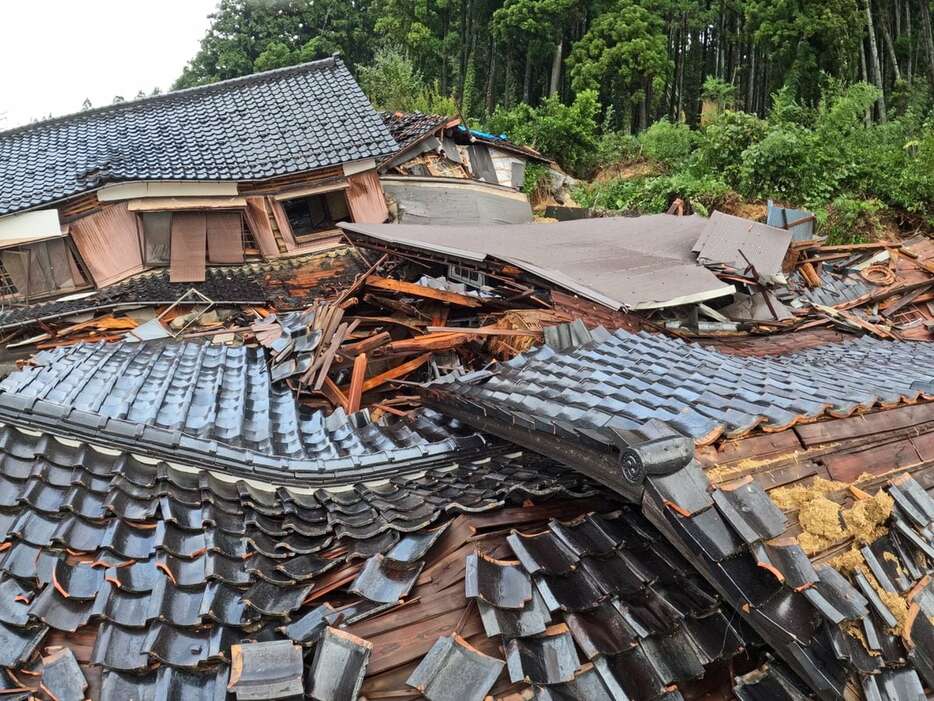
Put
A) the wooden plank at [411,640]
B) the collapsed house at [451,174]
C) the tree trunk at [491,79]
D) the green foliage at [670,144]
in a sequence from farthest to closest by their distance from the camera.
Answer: the tree trunk at [491,79]
the green foliage at [670,144]
the collapsed house at [451,174]
the wooden plank at [411,640]

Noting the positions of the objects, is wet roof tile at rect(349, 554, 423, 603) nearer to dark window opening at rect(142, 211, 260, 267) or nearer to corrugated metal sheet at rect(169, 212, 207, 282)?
corrugated metal sheet at rect(169, 212, 207, 282)

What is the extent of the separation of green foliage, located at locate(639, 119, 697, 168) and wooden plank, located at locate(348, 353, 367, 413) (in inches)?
664

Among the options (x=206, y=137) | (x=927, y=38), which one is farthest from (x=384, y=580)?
(x=927, y=38)

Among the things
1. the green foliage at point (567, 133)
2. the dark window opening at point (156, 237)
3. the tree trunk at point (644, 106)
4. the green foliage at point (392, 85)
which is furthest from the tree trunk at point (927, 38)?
the dark window opening at point (156, 237)

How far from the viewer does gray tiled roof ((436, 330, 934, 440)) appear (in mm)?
4016

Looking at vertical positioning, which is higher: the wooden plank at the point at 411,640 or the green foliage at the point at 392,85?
the green foliage at the point at 392,85

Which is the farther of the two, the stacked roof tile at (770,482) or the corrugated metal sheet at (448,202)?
the corrugated metal sheet at (448,202)

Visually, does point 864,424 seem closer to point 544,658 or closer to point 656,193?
point 544,658

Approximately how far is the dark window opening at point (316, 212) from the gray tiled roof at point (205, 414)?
451 inches

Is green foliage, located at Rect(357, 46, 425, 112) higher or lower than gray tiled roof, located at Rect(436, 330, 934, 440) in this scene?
higher

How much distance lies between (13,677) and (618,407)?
11.7 feet

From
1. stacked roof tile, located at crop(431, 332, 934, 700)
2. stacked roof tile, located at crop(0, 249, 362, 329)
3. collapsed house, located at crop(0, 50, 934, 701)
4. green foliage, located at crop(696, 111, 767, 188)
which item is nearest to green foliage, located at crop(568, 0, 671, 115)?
green foliage, located at crop(696, 111, 767, 188)

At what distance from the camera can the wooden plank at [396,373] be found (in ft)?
27.6

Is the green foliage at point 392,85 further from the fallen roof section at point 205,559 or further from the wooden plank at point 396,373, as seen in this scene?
the fallen roof section at point 205,559
